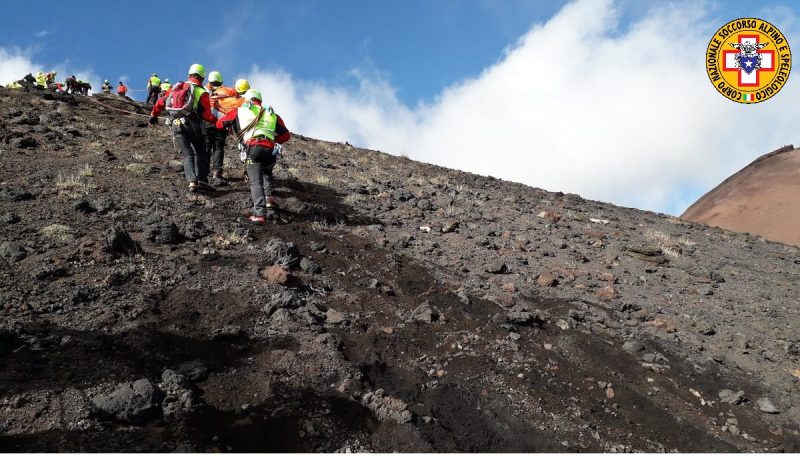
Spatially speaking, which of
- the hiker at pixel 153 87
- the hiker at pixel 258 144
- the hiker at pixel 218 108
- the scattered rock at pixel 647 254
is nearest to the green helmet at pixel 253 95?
the hiker at pixel 258 144

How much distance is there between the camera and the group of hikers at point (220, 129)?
24.8 feet

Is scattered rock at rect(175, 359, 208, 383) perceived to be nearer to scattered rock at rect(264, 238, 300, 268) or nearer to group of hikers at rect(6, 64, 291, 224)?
scattered rock at rect(264, 238, 300, 268)

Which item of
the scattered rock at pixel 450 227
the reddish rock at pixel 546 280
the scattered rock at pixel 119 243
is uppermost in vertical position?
the scattered rock at pixel 450 227

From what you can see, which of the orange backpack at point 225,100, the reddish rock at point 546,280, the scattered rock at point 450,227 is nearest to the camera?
the reddish rock at point 546,280

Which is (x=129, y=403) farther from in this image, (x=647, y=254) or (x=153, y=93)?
(x=153, y=93)

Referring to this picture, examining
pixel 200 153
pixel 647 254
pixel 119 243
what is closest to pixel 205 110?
pixel 200 153

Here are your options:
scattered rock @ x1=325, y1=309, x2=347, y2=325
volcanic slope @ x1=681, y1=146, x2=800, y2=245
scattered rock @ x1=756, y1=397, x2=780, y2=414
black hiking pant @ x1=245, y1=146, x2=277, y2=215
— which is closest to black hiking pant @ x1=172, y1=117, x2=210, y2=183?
black hiking pant @ x1=245, y1=146, x2=277, y2=215

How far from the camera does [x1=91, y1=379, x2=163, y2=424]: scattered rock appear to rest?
319 cm

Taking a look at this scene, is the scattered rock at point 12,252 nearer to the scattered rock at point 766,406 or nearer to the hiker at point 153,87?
the scattered rock at point 766,406

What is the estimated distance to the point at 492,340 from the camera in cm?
497

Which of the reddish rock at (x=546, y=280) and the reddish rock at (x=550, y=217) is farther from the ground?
the reddish rock at (x=550, y=217)

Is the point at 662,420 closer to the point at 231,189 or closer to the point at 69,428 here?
the point at 69,428

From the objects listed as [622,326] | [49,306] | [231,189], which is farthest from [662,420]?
[231,189]

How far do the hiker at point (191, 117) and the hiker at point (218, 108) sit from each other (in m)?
0.67
